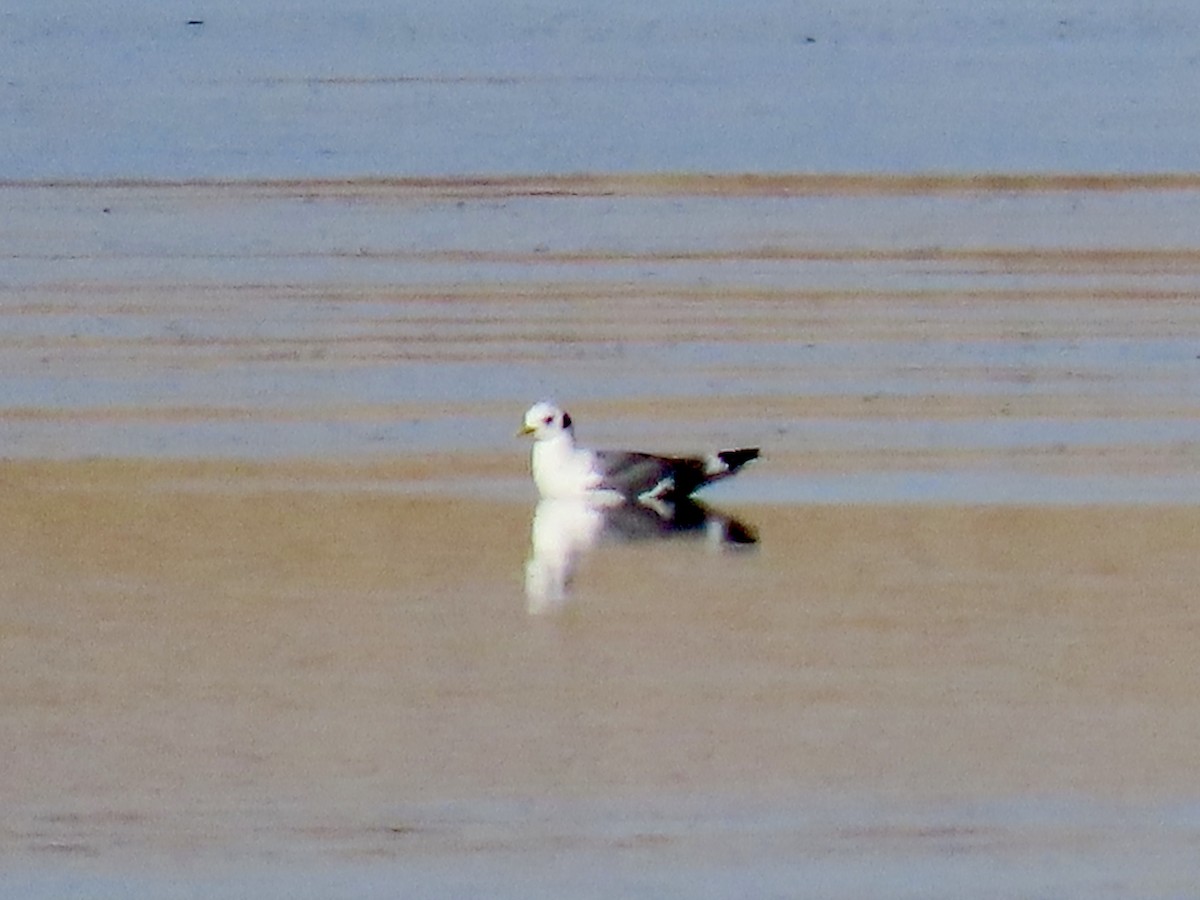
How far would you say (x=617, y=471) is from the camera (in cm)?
1043

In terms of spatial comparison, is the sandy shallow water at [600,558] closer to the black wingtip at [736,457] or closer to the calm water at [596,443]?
the calm water at [596,443]

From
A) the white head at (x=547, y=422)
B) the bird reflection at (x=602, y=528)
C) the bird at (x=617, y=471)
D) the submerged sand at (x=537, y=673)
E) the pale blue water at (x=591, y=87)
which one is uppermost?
the pale blue water at (x=591, y=87)

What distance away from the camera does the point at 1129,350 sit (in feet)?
41.4

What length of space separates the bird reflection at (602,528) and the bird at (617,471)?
0.04 meters

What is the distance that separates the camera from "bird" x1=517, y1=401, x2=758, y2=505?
10.4 m

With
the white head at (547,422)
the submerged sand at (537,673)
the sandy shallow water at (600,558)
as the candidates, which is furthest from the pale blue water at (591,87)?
the submerged sand at (537,673)

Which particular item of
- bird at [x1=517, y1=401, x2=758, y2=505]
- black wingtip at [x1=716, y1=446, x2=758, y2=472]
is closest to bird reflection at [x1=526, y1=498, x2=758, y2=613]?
bird at [x1=517, y1=401, x2=758, y2=505]

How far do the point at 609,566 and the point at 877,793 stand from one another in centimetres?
256

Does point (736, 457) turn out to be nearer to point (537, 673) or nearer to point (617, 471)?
point (617, 471)

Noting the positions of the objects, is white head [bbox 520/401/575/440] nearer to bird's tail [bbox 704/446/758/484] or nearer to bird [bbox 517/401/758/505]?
bird [bbox 517/401/758/505]

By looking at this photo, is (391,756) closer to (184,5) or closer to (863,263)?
(863,263)

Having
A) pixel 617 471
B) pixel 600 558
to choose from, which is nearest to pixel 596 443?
pixel 617 471

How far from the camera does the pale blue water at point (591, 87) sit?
17.7m

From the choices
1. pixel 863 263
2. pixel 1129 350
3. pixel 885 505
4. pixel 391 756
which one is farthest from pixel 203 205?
pixel 391 756
